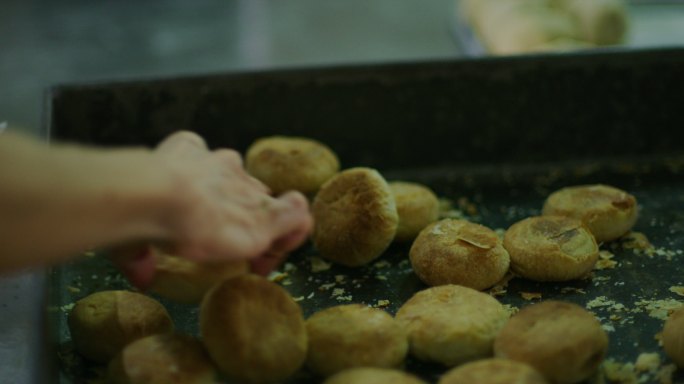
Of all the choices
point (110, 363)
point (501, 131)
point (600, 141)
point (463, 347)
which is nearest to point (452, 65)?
point (501, 131)

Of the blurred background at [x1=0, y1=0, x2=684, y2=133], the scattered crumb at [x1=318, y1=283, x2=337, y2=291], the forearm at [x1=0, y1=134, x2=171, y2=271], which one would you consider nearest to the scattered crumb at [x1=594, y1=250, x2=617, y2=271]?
the scattered crumb at [x1=318, y1=283, x2=337, y2=291]

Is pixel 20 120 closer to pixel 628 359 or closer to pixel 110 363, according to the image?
pixel 110 363

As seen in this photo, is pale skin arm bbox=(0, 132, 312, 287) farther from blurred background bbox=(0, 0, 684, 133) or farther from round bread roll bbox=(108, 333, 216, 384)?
blurred background bbox=(0, 0, 684, 133)

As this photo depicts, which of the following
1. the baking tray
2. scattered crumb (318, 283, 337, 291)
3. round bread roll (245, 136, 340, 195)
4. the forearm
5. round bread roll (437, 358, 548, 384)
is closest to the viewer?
the forearm

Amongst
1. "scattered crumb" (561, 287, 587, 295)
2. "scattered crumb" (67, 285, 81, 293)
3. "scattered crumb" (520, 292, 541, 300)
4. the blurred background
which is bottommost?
"scattered crumb" (67, 285, 81, 293)

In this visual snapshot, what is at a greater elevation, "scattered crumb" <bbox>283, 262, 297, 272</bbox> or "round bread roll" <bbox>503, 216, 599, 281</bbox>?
"round bread roll" <bbox>503, 216, 599, 281</bbox>

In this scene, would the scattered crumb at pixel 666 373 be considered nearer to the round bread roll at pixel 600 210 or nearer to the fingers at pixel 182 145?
the round bread roll at pixel 600 210
